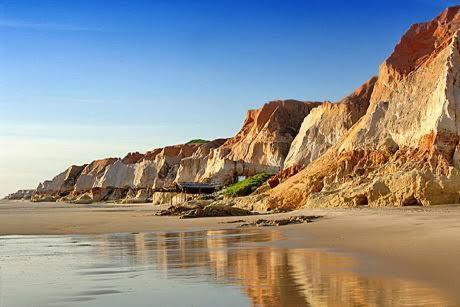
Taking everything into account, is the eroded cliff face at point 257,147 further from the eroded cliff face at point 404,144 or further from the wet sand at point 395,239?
the wet sand at point 395,239

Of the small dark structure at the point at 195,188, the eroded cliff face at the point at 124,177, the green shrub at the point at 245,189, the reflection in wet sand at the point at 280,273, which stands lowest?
the reflection in wet sand at the point at 280,273

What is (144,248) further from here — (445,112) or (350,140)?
(350,140)

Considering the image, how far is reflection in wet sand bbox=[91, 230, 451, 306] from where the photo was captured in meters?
6.89

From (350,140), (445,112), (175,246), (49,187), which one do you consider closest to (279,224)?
(175,246)

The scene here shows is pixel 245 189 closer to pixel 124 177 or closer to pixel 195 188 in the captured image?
pixel 195 188

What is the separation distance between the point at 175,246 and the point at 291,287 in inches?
292

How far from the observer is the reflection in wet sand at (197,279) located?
707 centimetres

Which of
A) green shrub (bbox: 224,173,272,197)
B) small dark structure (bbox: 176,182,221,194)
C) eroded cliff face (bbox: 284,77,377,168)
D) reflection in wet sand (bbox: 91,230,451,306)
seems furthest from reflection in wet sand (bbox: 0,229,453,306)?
small dark structure (bbox: 176,182,221,194)

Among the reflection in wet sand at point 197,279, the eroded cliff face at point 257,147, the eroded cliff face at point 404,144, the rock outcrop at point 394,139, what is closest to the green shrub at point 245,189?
the rock outcrop at point 394,139

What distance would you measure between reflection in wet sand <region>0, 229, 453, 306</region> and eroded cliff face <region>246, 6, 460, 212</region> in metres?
13.8

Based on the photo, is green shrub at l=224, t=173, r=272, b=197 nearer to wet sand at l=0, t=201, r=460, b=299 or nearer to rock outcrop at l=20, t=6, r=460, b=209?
rock outcrop at l=20, t=6, r=460, b=209

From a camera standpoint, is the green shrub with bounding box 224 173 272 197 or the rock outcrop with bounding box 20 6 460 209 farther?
the green shrub with bounding box 224 173 272 197

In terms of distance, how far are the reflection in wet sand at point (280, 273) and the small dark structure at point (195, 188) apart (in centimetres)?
4844

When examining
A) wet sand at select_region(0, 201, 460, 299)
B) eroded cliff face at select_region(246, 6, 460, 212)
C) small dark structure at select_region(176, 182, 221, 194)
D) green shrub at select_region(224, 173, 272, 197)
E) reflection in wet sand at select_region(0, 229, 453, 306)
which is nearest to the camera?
reflection in wet sand at select_region(0, 229, 453, 306)
